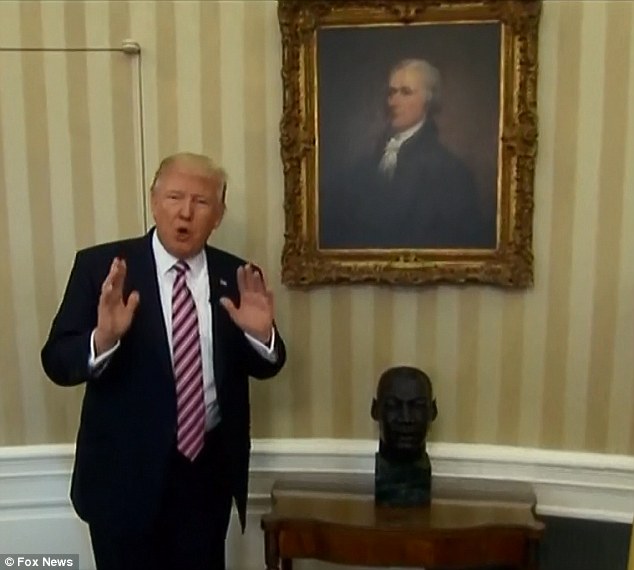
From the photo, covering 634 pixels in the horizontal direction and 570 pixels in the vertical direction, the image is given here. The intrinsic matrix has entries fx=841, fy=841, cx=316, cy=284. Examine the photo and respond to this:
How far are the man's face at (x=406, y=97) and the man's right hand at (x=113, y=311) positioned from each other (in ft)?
2.92

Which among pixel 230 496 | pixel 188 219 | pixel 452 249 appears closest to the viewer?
pixel 188 219

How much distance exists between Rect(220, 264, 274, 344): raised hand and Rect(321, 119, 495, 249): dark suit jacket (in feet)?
1.45

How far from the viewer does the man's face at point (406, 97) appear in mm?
2299

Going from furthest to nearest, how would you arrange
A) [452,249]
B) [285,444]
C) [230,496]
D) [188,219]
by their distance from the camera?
[285,444] → [452,249] → [230,496] → [188,219]

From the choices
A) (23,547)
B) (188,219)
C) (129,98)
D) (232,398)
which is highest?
(129,98)

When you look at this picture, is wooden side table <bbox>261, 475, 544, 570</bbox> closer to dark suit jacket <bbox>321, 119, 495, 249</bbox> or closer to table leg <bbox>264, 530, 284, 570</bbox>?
table leg <bbox>264, 530, 284, 570</bbox>

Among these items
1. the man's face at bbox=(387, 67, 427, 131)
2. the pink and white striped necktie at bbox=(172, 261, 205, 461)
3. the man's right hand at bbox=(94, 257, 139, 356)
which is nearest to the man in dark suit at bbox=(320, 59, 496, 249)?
the man's face at bbox=(387, 67, 427, 131)

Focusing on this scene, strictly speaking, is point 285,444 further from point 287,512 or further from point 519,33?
point 519,33

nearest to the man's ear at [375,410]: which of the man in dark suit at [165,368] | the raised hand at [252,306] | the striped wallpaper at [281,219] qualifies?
the striped wallpaper at [281,219]

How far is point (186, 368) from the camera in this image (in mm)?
2047

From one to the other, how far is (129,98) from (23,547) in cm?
140

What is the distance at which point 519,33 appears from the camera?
224cm

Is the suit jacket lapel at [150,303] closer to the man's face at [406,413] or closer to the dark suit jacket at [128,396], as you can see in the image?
the dark suit jacket at [128,396]

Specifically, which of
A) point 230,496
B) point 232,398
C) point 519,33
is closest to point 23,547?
point 230,496
